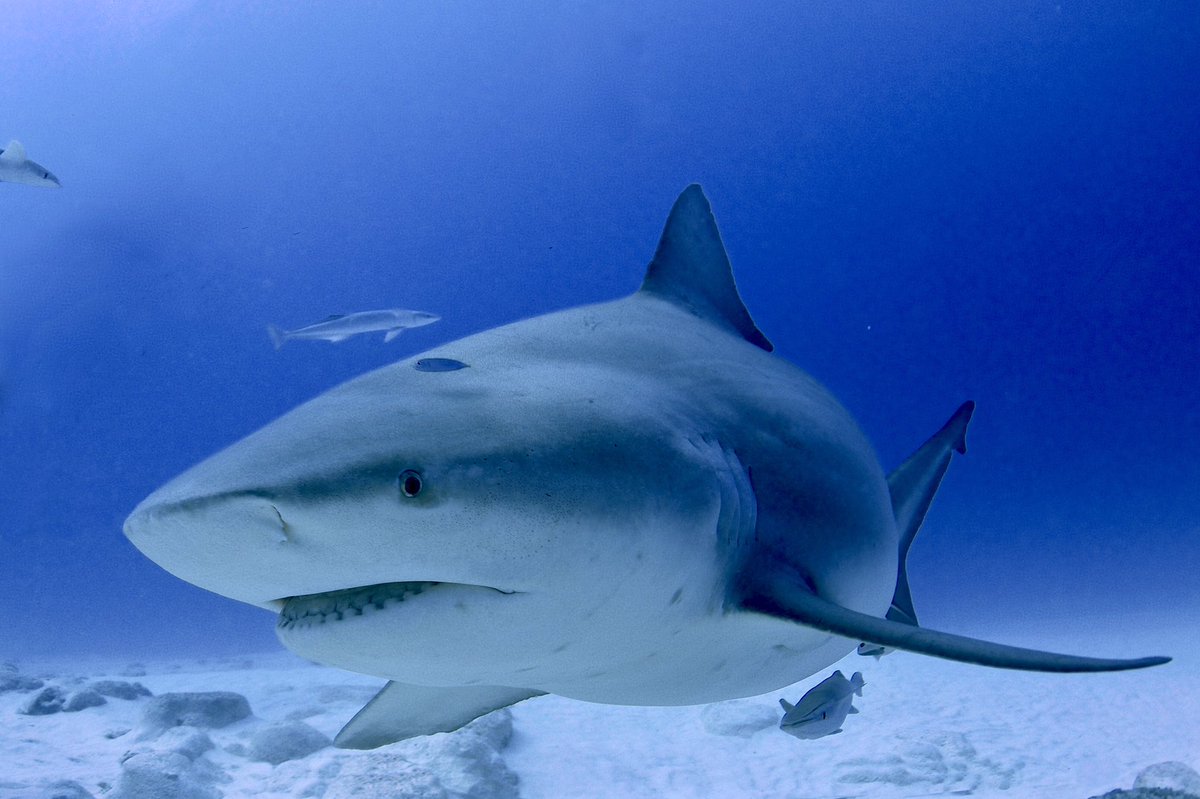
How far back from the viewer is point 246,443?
153 cm

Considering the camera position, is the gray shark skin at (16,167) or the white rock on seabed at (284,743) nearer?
the white rock on seabed at (284,743)

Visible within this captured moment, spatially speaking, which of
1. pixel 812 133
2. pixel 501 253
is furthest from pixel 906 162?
pixel 501 253

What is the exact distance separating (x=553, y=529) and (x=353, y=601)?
1.30 ft

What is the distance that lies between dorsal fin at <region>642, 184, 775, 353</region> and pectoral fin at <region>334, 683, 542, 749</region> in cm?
180

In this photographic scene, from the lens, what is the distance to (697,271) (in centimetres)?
360

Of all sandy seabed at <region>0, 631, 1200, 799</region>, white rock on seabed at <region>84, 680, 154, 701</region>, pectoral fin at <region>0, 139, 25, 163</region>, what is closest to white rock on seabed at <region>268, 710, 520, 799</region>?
sandy seabed at <region>0, 631, 1200, 799</region>

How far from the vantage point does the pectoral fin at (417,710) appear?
262 cm

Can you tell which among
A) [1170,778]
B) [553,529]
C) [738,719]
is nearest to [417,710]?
[553,529]

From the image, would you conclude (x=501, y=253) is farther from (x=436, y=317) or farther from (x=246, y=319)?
(x=436, y=317)

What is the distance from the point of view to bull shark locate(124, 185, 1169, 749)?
1.32 metres

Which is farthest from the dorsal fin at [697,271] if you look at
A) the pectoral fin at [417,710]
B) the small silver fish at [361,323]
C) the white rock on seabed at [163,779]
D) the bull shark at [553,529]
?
the small silver fish at [361,323]

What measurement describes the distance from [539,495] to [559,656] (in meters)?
0.54

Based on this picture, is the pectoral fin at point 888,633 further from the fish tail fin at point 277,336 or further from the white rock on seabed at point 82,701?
the fish tail fin at point 277,336

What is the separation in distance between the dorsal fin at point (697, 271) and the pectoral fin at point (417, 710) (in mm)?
1800
